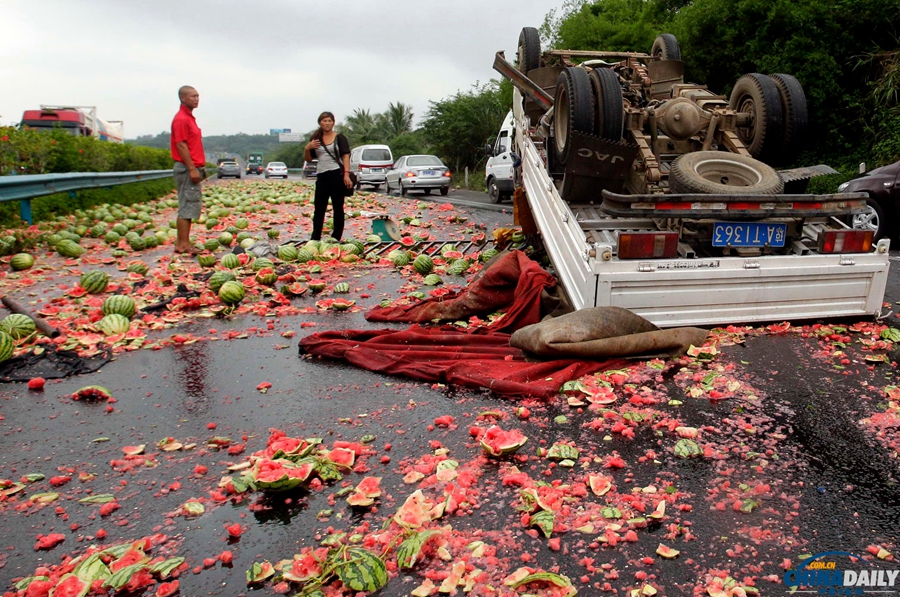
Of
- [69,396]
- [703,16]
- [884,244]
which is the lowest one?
[69,396]

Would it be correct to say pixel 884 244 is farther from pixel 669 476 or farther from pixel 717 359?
pixel 669 476

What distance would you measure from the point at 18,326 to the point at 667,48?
9111 mm

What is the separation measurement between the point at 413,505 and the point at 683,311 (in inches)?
128

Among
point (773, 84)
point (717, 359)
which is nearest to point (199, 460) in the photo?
point (717, 359)

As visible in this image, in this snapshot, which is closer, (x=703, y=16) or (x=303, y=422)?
(x=303, y=422)

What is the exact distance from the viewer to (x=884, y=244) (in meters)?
5.57

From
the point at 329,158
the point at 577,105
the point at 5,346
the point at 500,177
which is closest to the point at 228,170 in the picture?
the point at 500,177

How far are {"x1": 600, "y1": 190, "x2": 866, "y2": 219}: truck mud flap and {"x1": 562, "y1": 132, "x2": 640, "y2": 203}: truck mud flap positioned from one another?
83cm

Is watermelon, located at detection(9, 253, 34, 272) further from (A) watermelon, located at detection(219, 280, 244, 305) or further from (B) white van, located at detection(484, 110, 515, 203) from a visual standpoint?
(B) white van, located at detection(484, 110, 515, 203)

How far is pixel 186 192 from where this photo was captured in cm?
1010

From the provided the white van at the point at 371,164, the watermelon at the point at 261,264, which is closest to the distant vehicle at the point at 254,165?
the white van at the point at 371,164

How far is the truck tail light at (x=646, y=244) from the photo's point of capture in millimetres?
5184

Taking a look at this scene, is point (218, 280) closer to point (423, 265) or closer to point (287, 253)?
point (287, 253)

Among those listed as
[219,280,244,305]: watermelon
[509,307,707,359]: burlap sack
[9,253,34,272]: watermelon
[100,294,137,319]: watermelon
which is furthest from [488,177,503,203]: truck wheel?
[509,307,707,359]: burlap sack
